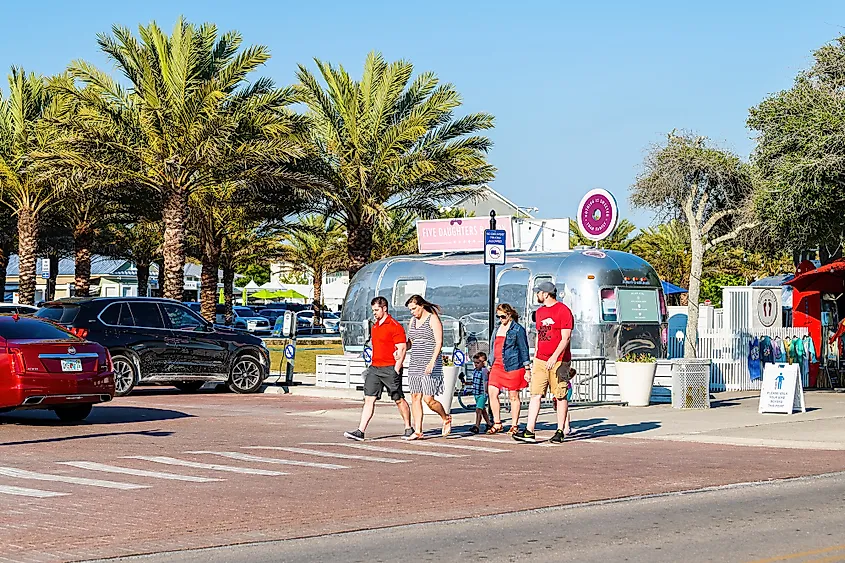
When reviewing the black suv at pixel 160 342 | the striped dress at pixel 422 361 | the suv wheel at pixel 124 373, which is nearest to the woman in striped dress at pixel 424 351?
the striped dress at pixel 422 361

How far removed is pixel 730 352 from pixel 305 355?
54.3 feet

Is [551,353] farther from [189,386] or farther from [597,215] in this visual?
[189,386]

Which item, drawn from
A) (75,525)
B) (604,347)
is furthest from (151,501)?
(604,347)

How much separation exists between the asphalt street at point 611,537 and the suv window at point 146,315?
46.7 ft

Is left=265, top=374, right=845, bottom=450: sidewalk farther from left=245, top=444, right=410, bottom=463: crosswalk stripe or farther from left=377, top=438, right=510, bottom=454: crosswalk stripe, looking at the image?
left=245, top=444, right=410, bottom=463: crosswalk stripe

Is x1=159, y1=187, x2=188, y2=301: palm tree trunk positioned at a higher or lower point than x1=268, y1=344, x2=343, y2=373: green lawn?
higher

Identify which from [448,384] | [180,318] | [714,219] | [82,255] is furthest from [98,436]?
[82,255]

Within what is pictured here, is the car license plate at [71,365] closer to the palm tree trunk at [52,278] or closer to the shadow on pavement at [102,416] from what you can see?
the shadow on pavement at [102,416]

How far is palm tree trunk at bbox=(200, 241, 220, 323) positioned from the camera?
43.2 metres

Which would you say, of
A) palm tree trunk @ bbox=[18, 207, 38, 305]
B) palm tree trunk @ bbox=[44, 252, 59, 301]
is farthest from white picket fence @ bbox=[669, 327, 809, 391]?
palm tree trunk @ bbox=[44, 252, 59, 301]

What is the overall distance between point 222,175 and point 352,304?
6597mm

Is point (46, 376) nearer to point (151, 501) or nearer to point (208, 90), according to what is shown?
point (151, 501)

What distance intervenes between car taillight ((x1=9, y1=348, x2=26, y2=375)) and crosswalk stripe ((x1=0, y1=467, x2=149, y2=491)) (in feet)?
12.7

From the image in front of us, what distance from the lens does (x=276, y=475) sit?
40.2ft
